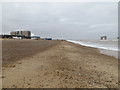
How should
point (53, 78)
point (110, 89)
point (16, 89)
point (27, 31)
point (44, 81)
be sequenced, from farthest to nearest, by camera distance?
point (27, 31), point (53, 78), point (44, 81), point (110, 89), point (16, 89)

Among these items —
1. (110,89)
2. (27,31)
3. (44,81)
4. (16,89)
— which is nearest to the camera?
(16,89)

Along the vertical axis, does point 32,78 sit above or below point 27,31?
below

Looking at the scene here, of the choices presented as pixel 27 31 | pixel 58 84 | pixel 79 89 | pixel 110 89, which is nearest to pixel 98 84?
pixel 110 89

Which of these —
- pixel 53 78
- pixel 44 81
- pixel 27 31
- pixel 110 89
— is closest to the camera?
pixel 110 89

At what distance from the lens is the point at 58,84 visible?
5.45m

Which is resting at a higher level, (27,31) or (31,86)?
(27,31)

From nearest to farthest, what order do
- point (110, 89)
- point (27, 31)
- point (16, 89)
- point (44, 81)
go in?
point (16, 89) < point (110, 89) < point (44, 81) < point (27, 31)

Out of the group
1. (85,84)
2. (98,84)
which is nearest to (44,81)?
(85,84)

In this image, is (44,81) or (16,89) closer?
(16,89)

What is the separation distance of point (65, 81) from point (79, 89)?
0.89 m

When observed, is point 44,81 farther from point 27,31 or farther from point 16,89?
point 27,31

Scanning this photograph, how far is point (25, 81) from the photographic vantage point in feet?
18.5

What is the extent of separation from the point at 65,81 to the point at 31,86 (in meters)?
1.46

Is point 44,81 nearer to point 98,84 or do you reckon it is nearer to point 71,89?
point 71,89
